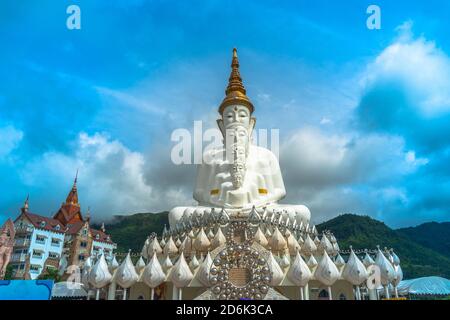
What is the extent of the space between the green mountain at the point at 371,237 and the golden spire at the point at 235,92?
3705 centimetres

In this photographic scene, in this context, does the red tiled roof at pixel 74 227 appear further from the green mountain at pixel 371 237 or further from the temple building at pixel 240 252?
the temple building at pixel 240 252

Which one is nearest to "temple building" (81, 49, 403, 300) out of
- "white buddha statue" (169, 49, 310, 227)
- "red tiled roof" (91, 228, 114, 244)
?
"white buddha statue" (169, 49, 310, 227)

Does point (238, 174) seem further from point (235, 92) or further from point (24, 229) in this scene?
point (24, 229)

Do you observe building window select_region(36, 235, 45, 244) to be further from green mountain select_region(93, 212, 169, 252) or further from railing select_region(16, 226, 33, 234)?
green mountain select_region(93, 212, 169, 252)

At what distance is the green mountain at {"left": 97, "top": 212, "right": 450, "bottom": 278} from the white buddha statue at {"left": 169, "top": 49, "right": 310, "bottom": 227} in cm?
3422

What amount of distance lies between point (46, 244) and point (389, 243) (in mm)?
51782

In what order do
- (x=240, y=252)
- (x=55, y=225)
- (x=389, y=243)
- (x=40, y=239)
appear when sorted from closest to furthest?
1. (x=240, y=252)
2. (x=40, y=239)
3. (x=55, y=225)
4. (x=389, y=243)


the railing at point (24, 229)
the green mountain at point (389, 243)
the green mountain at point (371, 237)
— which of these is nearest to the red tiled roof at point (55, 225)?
the railing at point (24, 229)

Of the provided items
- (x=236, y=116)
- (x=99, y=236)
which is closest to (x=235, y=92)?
(x=236, y=116)

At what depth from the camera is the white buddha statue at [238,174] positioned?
63.4 feet

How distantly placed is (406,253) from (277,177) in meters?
42.0

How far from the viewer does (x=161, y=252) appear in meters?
17.2

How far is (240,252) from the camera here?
996 cm
